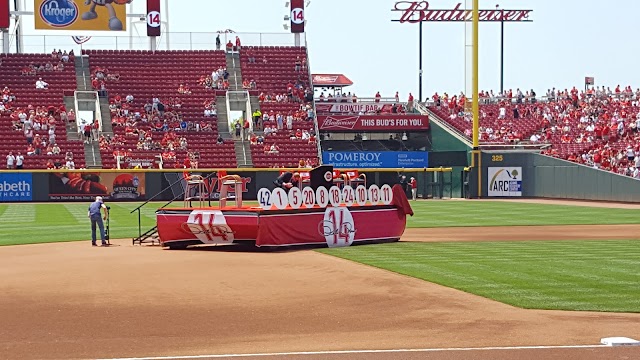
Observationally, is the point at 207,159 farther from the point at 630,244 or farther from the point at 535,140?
the point at 630,244

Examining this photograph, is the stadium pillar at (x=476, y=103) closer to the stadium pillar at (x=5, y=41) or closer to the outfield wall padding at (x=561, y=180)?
the outfield wall padding at (x=561, y=180)

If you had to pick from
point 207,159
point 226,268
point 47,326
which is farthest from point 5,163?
point 47,326

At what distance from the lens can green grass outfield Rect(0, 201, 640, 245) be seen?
30.1 meters

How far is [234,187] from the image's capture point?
80.8 ft

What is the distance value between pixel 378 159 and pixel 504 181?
7.50m

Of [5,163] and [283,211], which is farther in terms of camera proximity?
[5,163]

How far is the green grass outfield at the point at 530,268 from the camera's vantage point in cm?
1418

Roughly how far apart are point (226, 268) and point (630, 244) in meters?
10.1


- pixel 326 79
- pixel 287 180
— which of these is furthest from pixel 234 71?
pixel 287 180

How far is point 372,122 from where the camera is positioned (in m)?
62.5

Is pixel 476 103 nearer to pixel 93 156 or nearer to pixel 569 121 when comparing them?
pixel 569 121

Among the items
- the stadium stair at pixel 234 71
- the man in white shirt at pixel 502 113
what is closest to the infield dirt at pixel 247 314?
the stadium stair at pixel 234 71

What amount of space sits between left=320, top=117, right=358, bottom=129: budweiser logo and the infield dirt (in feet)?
140

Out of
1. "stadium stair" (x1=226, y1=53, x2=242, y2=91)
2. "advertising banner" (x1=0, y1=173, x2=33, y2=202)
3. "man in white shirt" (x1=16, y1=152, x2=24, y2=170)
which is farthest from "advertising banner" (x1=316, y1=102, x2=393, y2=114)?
"advertising banner" (x1=0, y1=173, x2=33, y2=202)
